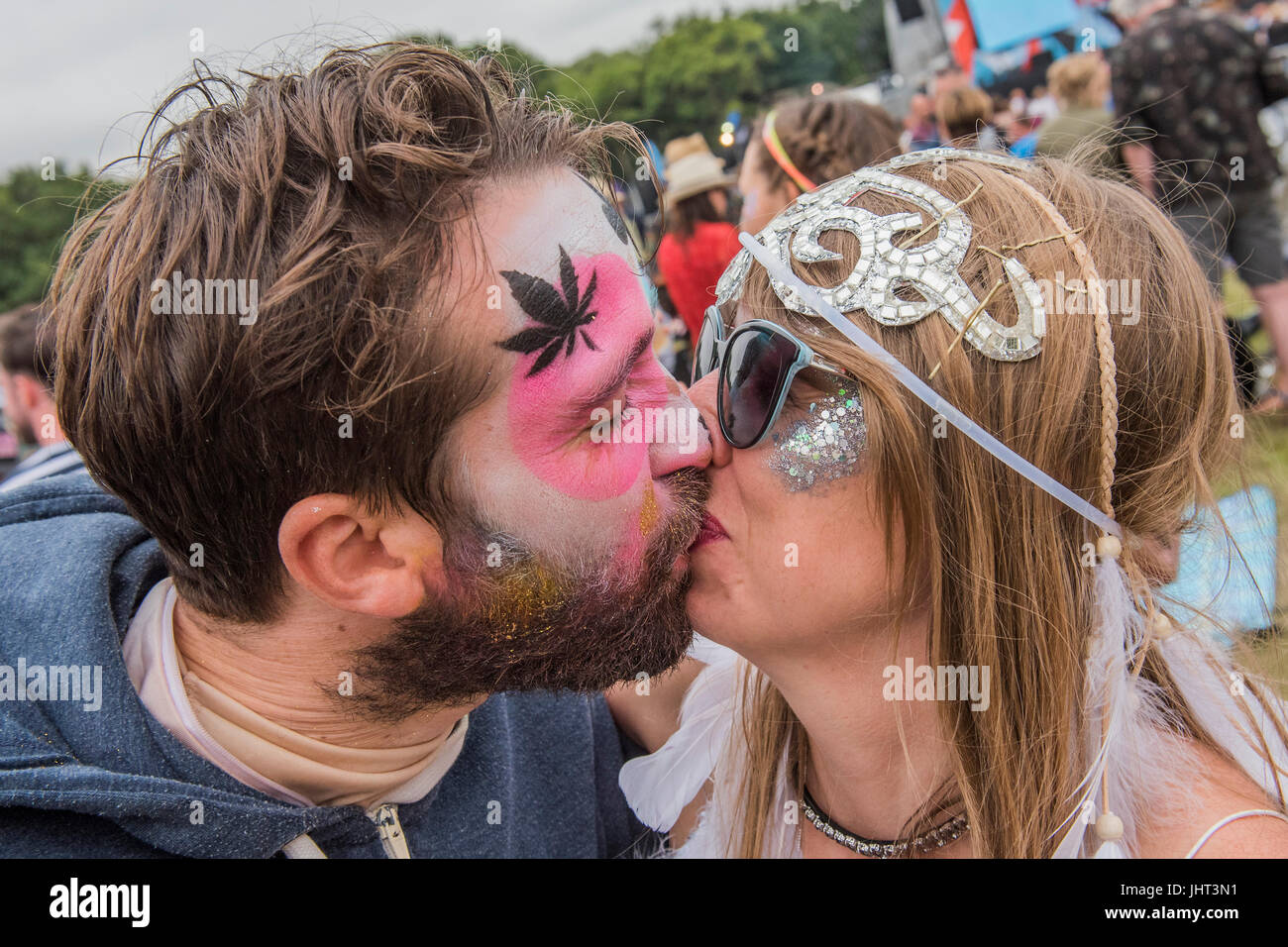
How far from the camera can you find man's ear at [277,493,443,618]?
1880 millimetres

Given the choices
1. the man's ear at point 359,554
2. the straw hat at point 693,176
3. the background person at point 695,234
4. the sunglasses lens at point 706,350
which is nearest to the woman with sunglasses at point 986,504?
the sunglasses lens at point 706,350

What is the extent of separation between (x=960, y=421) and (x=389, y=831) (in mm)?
1420

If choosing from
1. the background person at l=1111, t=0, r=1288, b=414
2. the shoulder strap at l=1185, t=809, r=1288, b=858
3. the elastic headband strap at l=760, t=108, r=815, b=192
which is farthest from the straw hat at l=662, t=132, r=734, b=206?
the shoulder strap at l=1185, t=809, r=1288, b=858

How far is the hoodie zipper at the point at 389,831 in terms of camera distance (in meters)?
2.05

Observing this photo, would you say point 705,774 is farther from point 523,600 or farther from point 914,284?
point 914,284

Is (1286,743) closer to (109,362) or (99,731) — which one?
(99,731)

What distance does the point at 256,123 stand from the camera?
1.91m

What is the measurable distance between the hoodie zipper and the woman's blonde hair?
1131 millimetres

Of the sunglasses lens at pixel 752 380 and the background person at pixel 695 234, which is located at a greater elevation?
the background person at pixel 695 234

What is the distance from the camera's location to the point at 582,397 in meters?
2.00

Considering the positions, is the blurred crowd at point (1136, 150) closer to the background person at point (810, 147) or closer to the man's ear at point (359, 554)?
the background person at point (810, 147)

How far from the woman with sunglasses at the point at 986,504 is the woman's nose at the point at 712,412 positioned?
0.05 ft

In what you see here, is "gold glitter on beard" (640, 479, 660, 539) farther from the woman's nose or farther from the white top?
the white top

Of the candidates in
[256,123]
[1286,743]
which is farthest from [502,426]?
[1286,743]
